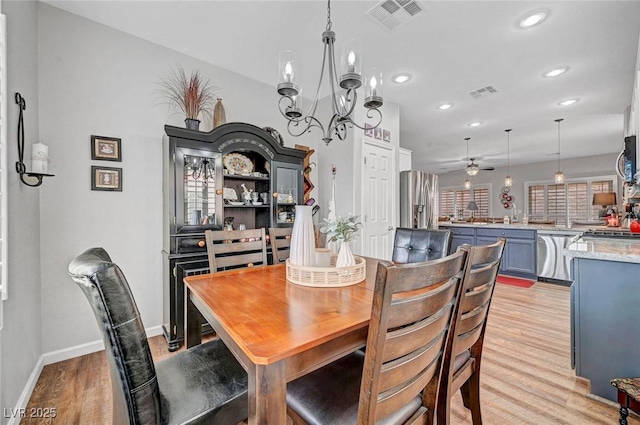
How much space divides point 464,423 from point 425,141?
18.7 feet

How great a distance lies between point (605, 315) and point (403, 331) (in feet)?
5.96

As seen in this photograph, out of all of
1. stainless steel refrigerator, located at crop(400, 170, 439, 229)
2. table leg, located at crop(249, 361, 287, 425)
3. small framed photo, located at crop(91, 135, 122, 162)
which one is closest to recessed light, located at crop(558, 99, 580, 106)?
stainless steel refrigerator, located at crop(400, 170, 439, 229)

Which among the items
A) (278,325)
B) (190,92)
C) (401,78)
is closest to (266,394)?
(278,325)

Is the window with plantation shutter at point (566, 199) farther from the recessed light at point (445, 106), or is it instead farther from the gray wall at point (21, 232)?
the gray wall at point (21, 232)

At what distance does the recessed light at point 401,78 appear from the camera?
3.23m

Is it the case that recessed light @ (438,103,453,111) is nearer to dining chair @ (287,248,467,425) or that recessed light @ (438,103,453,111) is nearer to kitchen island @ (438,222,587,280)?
kitchen island @ (438,222,587,280)

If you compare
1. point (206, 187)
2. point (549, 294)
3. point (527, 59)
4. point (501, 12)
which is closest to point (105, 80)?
point (206, 187)

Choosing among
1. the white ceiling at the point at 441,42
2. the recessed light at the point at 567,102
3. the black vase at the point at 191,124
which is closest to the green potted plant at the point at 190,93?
the black vase at the point at 191,124

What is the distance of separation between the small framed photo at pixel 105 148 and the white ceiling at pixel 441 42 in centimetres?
99

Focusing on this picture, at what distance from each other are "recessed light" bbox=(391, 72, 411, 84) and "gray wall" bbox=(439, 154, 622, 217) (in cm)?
796

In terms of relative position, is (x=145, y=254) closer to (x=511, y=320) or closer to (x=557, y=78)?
(x=511, y=320)

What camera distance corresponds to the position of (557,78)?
3303mm

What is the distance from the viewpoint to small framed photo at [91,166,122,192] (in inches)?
92.6

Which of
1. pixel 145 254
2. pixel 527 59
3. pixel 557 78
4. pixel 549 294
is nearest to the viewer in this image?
pixel 145 254
